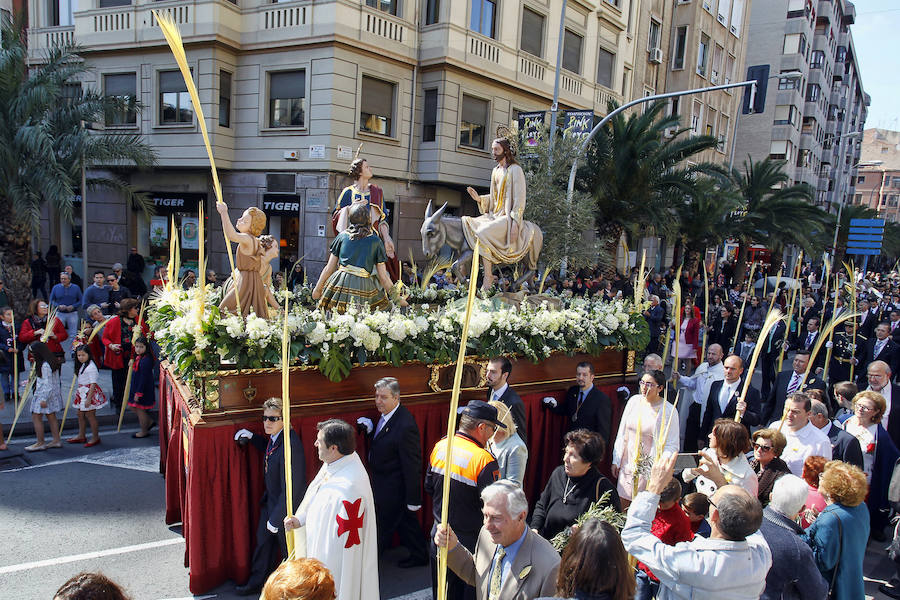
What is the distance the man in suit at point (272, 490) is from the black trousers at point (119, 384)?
Result: 4.78m

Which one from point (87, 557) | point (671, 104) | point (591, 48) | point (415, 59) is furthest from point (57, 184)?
point (671, 104)

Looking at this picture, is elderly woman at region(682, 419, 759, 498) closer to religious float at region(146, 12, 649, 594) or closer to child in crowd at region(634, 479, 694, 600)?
child in crowd at region(634, 479, 694, 600)

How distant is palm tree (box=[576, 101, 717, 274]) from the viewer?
18531mm

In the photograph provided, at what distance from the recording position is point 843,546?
357 centimetres

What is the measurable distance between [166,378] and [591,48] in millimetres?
21569

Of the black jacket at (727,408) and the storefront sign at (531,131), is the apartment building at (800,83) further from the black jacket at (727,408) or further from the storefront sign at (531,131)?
the black jacket at (727,408)

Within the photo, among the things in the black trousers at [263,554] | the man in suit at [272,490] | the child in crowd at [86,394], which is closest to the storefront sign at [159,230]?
the child in crowd at [86,394]

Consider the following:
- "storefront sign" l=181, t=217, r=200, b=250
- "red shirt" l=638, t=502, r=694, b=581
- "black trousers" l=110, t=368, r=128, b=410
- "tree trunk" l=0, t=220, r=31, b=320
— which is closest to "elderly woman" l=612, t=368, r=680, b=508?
"red shirt" l=638, t=502, r=694, b=581

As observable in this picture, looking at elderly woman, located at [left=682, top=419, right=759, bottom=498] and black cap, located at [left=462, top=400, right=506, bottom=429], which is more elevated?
black cap, located at [left=462, top=400, right=506, bottom=429]

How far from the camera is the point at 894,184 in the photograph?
89.6m

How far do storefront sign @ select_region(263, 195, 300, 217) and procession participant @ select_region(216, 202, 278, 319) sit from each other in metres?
11.6

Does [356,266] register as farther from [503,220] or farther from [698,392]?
[698,392]

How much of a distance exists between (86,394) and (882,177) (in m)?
108

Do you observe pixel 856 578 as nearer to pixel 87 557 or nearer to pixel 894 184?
pixel 87 557
